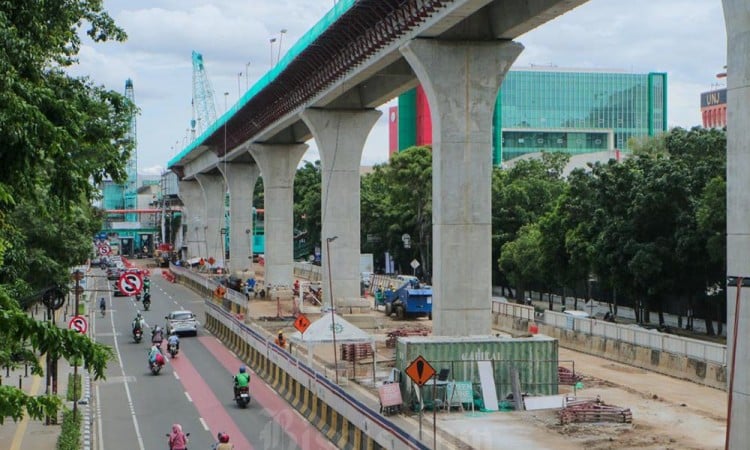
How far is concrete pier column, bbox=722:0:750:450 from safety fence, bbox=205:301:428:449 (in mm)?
6075

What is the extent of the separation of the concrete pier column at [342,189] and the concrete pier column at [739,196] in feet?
123

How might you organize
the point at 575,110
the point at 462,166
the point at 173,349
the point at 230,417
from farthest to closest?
the point at 575,110 < the point at 173,349 < the point at 462,166 < the point at 230,417

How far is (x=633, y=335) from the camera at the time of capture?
134ft

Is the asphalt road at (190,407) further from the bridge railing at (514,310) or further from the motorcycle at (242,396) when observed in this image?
the bridge railing at (514,310)

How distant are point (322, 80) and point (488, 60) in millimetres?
19098

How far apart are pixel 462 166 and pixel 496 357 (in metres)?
8.01

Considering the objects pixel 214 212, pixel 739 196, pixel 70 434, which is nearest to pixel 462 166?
pixel 739 196

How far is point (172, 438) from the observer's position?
22750 mm

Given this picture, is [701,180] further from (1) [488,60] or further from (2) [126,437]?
(2) [126,437]

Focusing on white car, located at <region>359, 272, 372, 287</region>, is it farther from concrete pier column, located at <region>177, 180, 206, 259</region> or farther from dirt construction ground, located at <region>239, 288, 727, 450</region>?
concrete pier column, located at <region>177, 180, 206, 259</region>

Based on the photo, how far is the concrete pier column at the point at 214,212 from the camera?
392ft

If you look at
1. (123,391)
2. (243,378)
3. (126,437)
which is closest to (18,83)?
(126,437)

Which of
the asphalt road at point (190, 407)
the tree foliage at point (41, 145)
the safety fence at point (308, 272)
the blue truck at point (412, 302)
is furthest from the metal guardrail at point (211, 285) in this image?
the tree foliage at point (41, 145)

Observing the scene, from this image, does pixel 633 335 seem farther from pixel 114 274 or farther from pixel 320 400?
pixel 114 274
